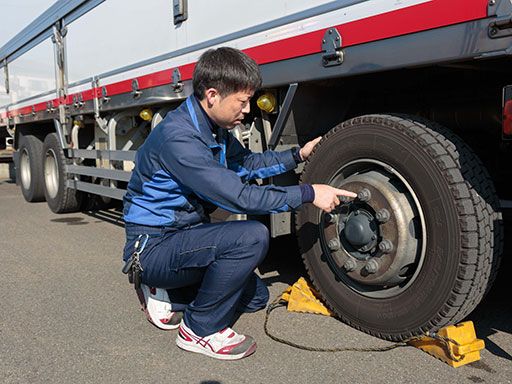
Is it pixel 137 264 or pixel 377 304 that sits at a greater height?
pixel 137 264

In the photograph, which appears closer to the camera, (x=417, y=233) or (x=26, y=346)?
(x=417, y=233)

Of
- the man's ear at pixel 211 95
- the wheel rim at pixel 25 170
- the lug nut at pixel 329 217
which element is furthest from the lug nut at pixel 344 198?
the wheel rim at pixel 25 170

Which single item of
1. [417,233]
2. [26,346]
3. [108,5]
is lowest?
[26,346]

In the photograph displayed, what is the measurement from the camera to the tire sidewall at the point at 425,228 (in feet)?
6.90

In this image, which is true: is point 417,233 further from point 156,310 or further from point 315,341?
point 156,310

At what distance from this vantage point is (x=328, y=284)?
2.61m

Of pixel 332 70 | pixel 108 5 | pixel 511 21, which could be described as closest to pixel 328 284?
pixel 332 70

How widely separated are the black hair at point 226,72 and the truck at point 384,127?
15.3 inches

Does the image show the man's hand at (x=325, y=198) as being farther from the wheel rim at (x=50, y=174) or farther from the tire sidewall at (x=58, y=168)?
the wheel rim at (x=50, y=174)

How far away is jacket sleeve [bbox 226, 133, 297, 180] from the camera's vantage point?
111 inches

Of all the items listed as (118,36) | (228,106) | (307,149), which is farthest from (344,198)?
(118,36)

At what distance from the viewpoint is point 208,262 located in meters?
2.30

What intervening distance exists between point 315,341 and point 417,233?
704 millimetres

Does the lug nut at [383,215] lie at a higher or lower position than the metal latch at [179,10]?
lower
